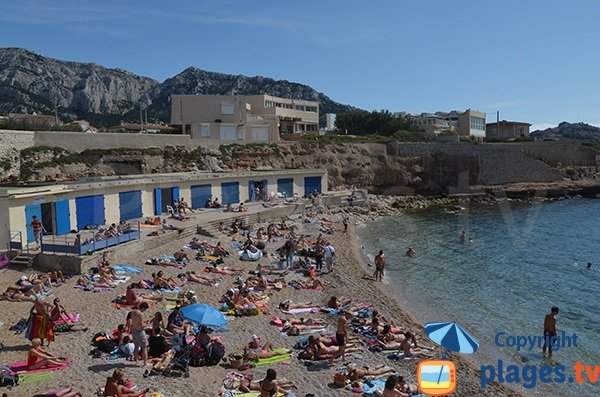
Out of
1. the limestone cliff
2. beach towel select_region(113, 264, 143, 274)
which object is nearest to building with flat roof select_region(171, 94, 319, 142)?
the limestone cliff

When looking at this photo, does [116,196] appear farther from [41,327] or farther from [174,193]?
[41,327]

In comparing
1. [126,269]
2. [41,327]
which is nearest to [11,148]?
[126,269]

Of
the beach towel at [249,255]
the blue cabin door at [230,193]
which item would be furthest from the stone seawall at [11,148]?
the beach towel at [249,255]

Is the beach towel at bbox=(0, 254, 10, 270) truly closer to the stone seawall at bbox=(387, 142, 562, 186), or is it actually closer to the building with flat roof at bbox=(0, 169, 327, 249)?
the building with flat roof at bbox=(0, 169, 327, 249)

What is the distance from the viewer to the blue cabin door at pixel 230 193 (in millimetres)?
33031

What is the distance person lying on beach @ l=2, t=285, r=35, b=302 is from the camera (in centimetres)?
1377

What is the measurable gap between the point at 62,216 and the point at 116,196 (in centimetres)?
393

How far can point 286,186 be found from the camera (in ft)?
125

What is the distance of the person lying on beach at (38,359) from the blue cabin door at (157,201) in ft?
60.4

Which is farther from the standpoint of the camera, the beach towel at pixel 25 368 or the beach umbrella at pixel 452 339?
the beach umbrella at pixel 452 339

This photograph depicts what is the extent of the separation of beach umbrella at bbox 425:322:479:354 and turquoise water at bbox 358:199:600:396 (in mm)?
2797

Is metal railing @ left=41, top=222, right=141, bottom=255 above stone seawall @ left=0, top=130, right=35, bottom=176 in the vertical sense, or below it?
below

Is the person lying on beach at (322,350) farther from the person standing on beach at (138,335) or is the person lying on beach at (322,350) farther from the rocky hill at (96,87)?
the rocky hill at (96,87)

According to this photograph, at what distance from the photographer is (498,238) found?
1230 inches
